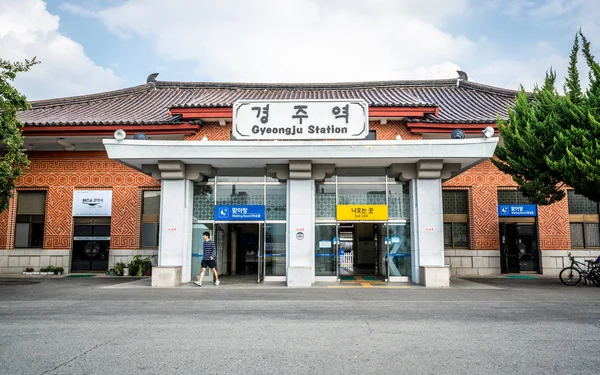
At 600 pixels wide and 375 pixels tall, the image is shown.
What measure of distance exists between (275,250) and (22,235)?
12.2 m

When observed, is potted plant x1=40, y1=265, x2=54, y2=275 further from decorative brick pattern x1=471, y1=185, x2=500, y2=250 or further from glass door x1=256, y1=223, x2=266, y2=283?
decorative brick pattern x1=471, y1=185, x2=500, y2=250

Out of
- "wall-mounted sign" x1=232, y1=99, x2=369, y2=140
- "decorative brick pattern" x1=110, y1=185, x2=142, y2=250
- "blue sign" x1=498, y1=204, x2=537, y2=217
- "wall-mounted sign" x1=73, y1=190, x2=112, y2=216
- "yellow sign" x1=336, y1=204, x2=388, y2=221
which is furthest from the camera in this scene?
"wall-mounted sign" x1=73, y1=190, x2=112, y2=216

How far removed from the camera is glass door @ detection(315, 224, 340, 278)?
50.0ft

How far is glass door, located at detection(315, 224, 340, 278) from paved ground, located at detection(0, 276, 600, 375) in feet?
11.1

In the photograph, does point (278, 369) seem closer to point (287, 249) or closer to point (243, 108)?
point (287, 249)

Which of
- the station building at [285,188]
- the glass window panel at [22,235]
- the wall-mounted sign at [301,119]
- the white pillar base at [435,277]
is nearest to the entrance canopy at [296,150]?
the station building at [285,188]

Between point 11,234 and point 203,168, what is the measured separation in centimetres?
1061

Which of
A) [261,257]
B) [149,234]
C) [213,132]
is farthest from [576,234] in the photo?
[149,234]

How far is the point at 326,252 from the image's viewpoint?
15.3 meters

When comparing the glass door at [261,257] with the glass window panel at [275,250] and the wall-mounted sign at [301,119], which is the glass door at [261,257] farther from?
the wall-mounted sign at [301,119]

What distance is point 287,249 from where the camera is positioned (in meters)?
14.7

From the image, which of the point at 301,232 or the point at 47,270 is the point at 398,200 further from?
the point at 47,270

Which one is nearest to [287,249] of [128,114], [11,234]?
[128,114]

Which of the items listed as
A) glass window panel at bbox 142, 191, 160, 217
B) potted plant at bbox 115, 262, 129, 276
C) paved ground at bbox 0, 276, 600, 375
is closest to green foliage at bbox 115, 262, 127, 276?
potted plant at bbox 115, 262, 129, 276
